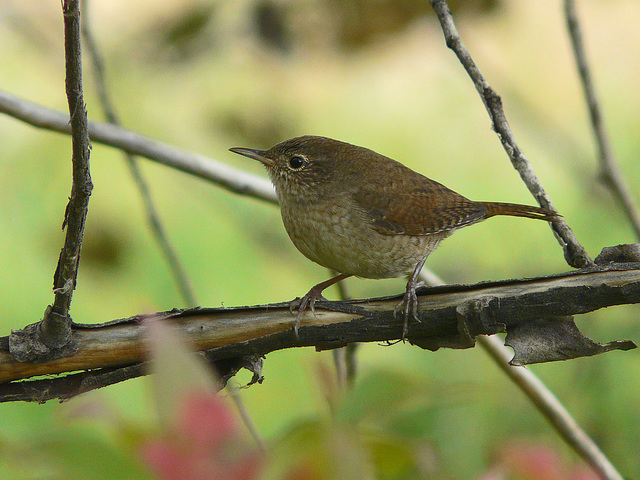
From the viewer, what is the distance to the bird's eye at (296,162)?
125 inches

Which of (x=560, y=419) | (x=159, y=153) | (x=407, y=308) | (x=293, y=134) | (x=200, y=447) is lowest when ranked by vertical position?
(x=200, y=447)

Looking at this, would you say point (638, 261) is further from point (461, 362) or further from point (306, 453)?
point (461, 362)

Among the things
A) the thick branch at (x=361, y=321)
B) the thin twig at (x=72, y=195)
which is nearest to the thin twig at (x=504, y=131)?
the thick branch at (x=361, y=321)

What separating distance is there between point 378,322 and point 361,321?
53mm

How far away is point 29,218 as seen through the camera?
5660 millimetres

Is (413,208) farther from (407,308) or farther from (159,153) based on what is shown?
(159,153)

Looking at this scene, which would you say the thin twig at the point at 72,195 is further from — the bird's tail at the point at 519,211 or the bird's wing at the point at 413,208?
the bird's tail at the point at 519,211

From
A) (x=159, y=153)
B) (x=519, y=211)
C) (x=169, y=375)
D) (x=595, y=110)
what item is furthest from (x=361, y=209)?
(x=169, y=375)

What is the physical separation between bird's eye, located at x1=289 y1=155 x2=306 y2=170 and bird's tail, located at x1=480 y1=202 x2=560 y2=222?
86cm

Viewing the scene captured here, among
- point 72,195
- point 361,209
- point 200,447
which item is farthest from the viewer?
point 361,209

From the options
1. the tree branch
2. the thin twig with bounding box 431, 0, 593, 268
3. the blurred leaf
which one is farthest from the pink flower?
the thin twig with bounding box 431, 0, 593, 268

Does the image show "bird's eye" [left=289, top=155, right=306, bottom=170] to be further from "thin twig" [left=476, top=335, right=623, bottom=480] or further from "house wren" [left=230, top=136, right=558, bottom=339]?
"thin twig" [left=476, top=335, right=623, bottom=480]

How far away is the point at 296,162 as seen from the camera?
318 centimetres

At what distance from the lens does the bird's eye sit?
3.17m
